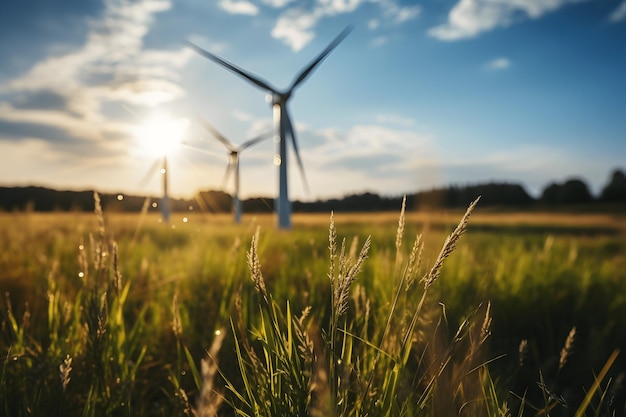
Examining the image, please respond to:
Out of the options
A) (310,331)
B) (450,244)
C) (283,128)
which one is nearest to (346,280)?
(450,244)

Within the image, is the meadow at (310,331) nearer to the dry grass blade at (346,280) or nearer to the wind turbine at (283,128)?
the dry grass blade at (346,280)

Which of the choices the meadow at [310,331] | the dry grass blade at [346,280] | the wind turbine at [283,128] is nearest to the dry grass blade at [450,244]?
the meadow at [310,331]

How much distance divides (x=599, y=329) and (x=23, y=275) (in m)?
5.24

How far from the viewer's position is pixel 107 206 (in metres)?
3.23

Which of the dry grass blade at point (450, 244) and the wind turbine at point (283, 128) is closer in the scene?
the dry grass blade at point (450, 244)

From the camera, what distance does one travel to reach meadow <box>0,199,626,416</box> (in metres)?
1.62

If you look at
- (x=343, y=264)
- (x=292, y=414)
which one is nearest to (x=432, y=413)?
(x=292, y=414)

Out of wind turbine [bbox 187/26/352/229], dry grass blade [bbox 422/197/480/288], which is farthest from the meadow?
wind turbine [bbox 187/26/352/229]

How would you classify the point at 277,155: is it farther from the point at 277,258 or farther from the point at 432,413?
the point at 432,413

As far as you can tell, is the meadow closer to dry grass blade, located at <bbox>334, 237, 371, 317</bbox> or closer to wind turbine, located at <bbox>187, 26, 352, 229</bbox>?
dry grass blade, located at <bbox>334, 237, 371, 317</bbox>

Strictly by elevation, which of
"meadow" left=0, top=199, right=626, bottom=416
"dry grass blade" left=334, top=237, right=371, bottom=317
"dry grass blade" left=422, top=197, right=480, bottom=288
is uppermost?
"dry grass blade" left=422, top=197, right=480, bottom=288

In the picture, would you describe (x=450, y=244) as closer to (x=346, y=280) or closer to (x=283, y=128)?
(x=346, y=280)

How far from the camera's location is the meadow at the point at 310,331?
1620 mm

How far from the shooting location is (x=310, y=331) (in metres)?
2.73
